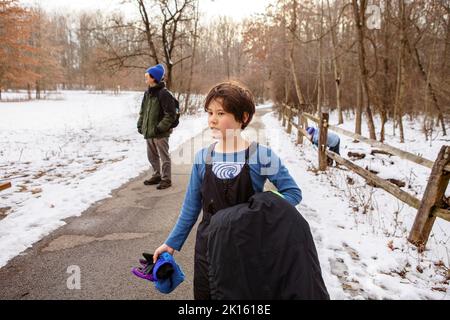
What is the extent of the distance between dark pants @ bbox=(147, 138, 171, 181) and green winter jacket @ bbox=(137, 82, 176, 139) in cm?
13

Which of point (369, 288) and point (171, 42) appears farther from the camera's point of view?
point (171, 42)

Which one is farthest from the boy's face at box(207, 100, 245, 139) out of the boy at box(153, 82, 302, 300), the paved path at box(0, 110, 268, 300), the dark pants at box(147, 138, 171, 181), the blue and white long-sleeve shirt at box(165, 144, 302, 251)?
the dark pants at box(147, 138, 171, 181)

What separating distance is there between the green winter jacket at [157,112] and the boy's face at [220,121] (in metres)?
3.63

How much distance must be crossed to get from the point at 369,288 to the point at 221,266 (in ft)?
6.82

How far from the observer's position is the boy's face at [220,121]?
1.54 metres

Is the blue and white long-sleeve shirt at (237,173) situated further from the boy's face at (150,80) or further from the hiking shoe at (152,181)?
the hiking shoe at (152,181)

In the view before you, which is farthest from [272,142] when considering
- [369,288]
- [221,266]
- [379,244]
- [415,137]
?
[221,266]

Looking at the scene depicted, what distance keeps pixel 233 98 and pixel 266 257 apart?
2.68 ft

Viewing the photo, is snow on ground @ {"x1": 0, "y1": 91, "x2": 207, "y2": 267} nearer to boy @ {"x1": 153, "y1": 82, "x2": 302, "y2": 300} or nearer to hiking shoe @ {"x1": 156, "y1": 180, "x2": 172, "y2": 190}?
hiking shoe @ {"x1": 156, "y1": 180, "x2": 172, "y2": 190}

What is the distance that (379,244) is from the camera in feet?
11.3

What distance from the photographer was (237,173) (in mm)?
1460

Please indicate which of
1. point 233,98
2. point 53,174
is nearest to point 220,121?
point 233,98

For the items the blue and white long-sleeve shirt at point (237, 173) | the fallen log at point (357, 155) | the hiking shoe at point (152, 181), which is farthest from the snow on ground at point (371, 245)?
the hiking shoe at point (152, 181)
